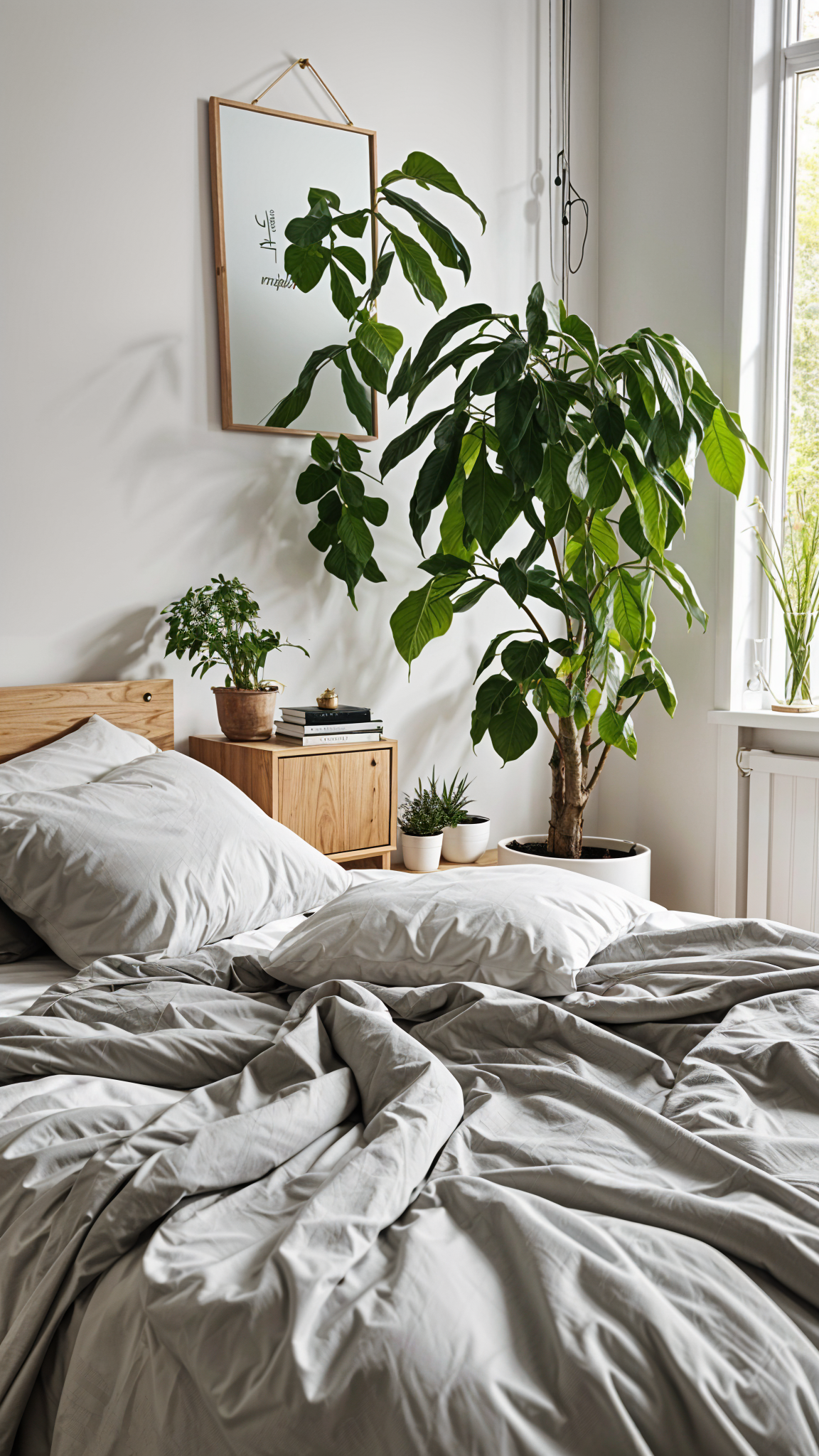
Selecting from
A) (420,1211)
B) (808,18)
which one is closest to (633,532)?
(808,18)

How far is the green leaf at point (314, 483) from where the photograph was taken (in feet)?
9.28

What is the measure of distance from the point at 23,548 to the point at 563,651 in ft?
4.23

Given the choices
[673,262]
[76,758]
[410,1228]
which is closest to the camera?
[410,1228]

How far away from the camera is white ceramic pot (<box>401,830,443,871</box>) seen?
9.78 feet

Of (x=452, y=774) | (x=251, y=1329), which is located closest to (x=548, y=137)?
(x=452, y=774)

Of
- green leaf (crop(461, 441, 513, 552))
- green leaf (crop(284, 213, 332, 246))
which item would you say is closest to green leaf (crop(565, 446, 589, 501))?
green leaf (crop(461, 441, 513, 552))

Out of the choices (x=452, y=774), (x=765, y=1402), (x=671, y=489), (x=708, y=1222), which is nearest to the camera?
(x=765, y=1402)

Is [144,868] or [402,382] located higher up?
[402,382]

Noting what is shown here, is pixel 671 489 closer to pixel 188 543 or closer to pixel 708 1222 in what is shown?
pixel 188 543

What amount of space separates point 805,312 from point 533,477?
49.6 inches

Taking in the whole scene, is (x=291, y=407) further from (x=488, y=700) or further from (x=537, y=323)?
(x=488, y=700)

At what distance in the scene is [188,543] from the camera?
277cm

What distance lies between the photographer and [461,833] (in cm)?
308

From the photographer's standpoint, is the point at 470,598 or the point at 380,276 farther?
the point at 470,598
